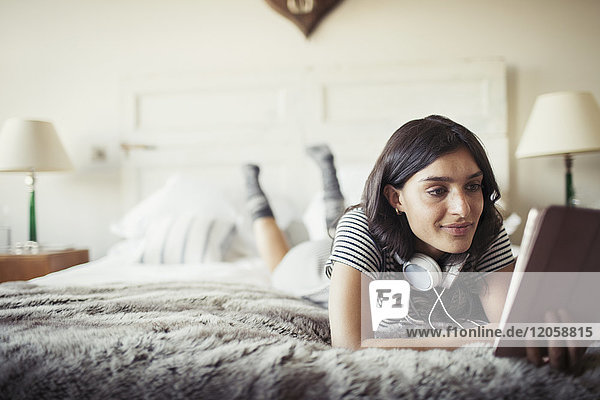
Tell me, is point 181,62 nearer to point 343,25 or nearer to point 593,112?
point 343,25

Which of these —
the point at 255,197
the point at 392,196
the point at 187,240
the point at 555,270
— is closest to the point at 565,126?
the point at 255,197

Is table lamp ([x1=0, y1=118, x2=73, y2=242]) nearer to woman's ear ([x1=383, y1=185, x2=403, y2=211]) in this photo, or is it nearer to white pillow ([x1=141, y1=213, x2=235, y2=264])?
white pillow ([x1=141, y1=213, x2=235, y2=264])

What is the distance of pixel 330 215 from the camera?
1.98m

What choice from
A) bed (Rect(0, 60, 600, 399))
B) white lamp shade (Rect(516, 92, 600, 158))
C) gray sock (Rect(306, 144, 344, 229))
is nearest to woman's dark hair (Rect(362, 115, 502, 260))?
bed (Rect(0, 60, 600, 399))

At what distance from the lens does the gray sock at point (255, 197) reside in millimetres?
2150

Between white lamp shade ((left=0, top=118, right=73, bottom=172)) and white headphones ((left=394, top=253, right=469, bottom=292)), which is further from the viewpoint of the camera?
white lamp shade ((left=0, top=118, right=73, bottom=172))

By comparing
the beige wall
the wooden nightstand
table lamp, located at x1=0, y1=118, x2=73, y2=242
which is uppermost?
the beige wall

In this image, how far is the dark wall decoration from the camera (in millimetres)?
2604

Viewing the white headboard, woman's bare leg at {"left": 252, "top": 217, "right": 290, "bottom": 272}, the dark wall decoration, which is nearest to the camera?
woman's bare leg at {"left": 252, "top": 217, "right": 290, "bottom": 272}

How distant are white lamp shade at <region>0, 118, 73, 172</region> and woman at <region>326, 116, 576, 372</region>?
194cm

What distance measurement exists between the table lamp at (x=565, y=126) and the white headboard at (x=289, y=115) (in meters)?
0.23

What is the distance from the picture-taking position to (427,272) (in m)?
0.92

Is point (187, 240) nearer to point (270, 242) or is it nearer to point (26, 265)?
point (270, 242)

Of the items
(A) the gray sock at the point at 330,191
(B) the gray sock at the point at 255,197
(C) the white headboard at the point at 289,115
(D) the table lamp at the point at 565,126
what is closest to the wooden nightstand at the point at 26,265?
(C) the white headboard at the point at 289,115
